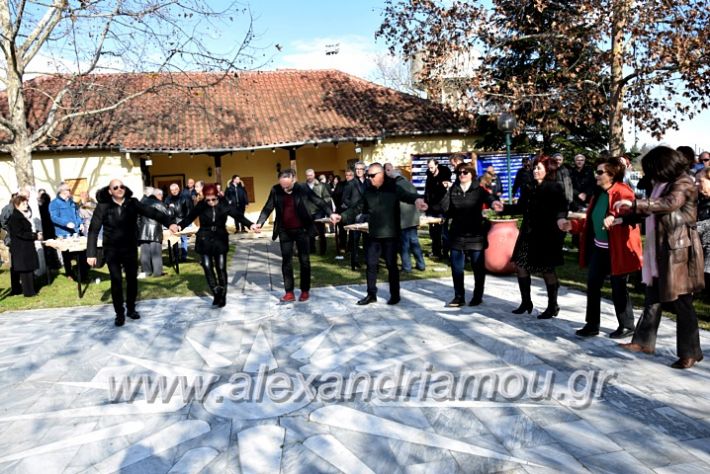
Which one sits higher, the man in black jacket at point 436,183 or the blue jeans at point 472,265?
the man in black jacket at point 436,183

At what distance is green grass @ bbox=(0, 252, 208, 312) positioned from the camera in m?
8.59

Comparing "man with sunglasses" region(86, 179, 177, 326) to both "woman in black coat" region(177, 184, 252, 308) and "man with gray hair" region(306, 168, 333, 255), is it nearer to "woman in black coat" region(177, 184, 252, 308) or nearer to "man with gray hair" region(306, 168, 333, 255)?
"woman in black coat" region(177, 184, 252, 308)

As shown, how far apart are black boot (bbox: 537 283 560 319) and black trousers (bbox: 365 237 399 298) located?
6.23ft

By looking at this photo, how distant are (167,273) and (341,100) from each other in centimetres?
1257

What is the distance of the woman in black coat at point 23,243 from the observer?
882 centimetres

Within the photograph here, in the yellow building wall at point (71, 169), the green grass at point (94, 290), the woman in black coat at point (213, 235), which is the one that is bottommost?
the green grass at point (94, 290)

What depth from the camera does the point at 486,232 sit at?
6.50m

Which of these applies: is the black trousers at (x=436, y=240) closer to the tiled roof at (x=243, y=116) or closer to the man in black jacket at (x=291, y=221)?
the man in black jacket at (x=291, y=221)

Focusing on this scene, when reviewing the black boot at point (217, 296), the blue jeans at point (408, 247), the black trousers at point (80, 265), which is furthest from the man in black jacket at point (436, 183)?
the black trousers at point (80, 265)

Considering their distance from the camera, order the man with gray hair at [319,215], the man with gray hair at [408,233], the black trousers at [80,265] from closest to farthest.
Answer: the black trousers at [80,265] → the man with gray hair at [408,233] → the man with gray hair at [319,215]

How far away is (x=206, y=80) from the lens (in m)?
22.1

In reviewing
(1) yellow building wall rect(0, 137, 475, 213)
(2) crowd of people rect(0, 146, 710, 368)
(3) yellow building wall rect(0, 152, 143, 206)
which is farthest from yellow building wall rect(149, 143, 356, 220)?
(2) crowd of people rect(0, 146, 710, 368)

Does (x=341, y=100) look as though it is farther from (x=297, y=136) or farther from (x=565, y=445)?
(x=565, y=445)

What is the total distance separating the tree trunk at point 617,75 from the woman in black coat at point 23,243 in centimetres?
1410
